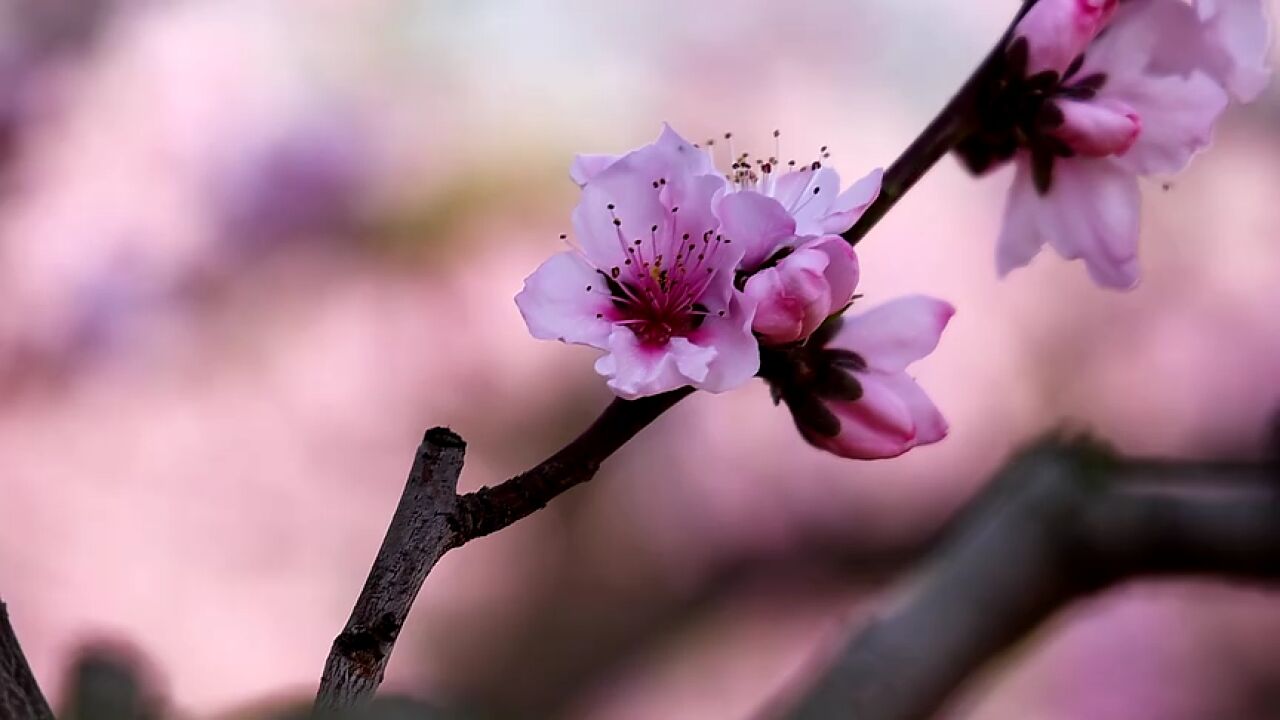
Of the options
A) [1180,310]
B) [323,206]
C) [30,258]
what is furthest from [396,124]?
[1180,310]

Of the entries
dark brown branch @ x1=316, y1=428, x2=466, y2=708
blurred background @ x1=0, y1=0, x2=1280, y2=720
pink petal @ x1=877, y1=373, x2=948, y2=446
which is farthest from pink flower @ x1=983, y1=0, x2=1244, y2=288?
blurred background @ x1=0, y1=0, x2=1280, y2=720

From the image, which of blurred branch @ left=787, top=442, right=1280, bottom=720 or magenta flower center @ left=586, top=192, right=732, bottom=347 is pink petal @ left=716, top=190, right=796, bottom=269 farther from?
blurred branch @ left=787, top=442, right=1280, bottom=720

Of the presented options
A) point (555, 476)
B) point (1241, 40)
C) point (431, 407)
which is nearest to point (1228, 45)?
point (1241, 40)

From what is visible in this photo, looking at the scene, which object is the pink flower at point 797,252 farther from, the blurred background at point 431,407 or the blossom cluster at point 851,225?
the blurred background at point 431,407

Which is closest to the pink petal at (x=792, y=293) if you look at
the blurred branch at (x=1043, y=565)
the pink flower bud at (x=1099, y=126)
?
the pink flower bud at (x=1099, y=126)

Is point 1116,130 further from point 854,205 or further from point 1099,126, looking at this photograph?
point 854,205

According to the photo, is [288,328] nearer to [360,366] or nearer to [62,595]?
[360,366]
